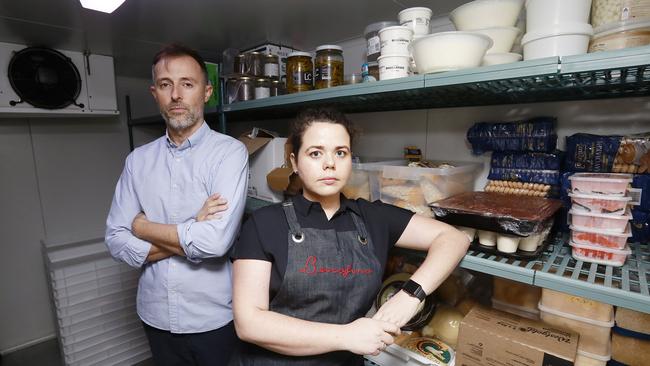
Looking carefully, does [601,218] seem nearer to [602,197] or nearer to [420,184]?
[602,197]

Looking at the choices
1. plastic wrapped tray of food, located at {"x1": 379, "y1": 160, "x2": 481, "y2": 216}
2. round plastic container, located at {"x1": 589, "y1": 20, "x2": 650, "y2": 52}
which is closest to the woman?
plastic wrapped tray of food, located at {"x1": 379, "y1": 160, "x2": 481, "y2": 216}

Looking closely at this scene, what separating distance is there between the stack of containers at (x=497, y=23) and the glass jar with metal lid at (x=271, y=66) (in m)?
1.03

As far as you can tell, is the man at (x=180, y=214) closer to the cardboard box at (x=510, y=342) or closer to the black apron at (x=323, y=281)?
the black apron at (x=323, y=281)

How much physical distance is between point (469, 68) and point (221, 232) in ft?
3.07

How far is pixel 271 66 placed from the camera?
1756mm

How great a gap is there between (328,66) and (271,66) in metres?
0.54

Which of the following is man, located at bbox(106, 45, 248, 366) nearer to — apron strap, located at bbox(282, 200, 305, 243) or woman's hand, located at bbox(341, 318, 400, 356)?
apron strap, located at bbox(282, 200, 305, 243)

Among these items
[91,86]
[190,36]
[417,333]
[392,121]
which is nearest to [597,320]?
[417,333]

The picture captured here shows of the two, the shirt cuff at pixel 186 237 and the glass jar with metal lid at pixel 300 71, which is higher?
the glass jar with metal lid at pixel 300 71

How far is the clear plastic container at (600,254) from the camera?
2.74 ft

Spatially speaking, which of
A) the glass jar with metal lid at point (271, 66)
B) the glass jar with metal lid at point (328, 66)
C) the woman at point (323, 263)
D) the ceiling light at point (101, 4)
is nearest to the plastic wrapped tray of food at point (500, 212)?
the woman at point (323, 263)

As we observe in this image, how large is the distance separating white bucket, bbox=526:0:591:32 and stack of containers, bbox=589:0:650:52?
0.18ft

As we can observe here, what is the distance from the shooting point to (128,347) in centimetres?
230

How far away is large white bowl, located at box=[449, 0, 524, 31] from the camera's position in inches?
36.5
